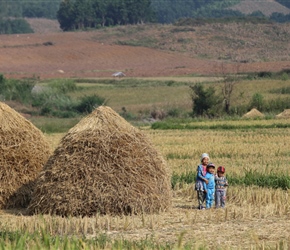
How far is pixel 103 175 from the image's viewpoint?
13.0m

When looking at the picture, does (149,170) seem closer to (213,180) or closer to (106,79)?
(213,180)

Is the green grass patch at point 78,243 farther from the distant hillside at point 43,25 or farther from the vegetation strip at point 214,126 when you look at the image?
the distant hillside at point 43,25

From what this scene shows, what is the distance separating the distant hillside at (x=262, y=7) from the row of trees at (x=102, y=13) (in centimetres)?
4637

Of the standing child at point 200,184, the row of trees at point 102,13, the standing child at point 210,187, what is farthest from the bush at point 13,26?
the standing child at point 210,187

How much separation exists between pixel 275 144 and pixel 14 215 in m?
12.5

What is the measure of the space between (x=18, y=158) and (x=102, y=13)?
126 metres

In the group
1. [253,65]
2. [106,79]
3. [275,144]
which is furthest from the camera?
[253,65]

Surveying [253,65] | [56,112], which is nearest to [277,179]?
[56,112]

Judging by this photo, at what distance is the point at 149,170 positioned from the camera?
1348 centimetres

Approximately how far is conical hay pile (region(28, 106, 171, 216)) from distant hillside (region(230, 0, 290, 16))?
166m

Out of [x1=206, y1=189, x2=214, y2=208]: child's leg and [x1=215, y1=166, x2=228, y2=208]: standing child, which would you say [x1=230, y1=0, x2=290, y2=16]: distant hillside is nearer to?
[x1=215, y1=166, x2=228, y2=208]: standing child

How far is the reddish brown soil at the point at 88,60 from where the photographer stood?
8025 centimetres

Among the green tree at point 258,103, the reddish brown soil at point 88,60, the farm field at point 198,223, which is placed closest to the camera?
the farm field at point 198,223

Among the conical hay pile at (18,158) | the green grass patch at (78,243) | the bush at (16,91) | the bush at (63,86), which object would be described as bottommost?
the bush at (63,86)
